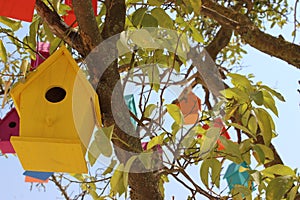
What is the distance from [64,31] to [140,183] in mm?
320

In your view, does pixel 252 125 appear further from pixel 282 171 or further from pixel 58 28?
pixel 58 28

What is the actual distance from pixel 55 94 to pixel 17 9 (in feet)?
0.54

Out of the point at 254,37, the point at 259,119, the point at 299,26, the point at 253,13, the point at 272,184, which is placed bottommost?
the point at 272,184

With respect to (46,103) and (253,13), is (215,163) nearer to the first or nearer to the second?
(46,103)

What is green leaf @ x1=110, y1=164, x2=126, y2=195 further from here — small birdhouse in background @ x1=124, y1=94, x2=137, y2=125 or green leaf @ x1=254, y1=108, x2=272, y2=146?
small birdhouse in background @ x1=124, y1=94, x2=137, y2=125

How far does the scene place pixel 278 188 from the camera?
794 millimetres

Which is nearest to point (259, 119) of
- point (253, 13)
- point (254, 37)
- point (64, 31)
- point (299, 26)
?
point (64, 31)

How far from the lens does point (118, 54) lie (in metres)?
1.02

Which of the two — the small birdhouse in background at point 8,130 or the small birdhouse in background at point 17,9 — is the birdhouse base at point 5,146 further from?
the small birdhouse in background at point 17,9

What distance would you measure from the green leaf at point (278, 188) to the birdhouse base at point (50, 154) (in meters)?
0.29

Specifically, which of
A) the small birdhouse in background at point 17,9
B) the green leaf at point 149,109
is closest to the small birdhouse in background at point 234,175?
the green leaf at point 149,109

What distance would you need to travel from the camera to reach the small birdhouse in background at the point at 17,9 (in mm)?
925

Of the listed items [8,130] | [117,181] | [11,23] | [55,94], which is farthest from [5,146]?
[117,181]

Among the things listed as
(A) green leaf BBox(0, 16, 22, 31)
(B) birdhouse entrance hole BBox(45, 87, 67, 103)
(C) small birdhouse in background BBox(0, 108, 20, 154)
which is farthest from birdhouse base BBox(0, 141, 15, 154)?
(B) birdhouse entrance hole BBox(45, 87, 67, 103)
